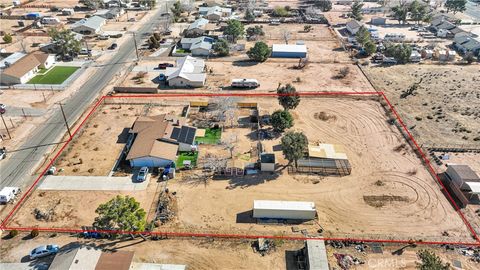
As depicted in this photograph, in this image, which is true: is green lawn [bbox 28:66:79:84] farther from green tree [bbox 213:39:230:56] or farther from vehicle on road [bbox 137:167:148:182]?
vehicle on road [bbox 137:167:148:182]

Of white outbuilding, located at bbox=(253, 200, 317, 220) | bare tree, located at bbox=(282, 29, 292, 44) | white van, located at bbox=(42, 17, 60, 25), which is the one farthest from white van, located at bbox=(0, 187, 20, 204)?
white van, located at bbox=(42, 17, 60, 25)

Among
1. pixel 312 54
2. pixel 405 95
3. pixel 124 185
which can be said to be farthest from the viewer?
pixel 312 54

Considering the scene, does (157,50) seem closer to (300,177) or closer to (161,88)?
(161,88)

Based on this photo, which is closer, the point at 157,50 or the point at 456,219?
the point at 456,219

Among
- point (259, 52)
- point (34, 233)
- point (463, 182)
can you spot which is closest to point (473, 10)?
point (259, 52)

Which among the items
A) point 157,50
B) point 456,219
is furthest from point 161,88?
point 456,219

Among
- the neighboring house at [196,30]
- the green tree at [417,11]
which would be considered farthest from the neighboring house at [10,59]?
the green tree at [417,11]

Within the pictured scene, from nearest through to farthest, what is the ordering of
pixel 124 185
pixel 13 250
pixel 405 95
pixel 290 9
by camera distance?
pixel 13 250
pixel 124 185
pixel 405 95
pixel 290 9

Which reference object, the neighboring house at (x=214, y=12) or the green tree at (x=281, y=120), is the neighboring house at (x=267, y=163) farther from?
the neighboring house at (x=214, y=12)
